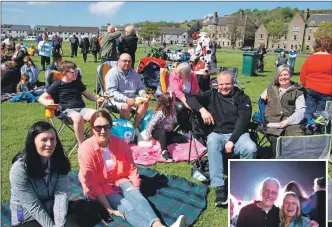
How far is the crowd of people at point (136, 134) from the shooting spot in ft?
8.11

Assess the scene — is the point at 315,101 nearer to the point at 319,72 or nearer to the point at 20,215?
the point at 319,72

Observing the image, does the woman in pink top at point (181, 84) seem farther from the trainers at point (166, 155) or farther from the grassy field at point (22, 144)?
the grassy field at point (22, 144)

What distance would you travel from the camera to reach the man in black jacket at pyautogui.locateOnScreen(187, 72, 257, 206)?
3.50 m

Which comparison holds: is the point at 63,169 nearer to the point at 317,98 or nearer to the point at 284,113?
the point at 284,113

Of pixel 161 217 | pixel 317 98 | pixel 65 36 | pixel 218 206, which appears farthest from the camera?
pixel 65 36

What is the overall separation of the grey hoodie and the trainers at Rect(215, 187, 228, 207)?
2.31 meters

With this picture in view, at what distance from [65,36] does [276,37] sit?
67.1m

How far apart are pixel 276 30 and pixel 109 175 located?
75454 mm

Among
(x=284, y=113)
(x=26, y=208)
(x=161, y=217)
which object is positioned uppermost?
(x=284, y=113)

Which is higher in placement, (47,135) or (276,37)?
(276,37)

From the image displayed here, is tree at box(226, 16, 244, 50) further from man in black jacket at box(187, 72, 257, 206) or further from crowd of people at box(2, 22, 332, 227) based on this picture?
man in black jacket at box(187, 72, 257, 206)

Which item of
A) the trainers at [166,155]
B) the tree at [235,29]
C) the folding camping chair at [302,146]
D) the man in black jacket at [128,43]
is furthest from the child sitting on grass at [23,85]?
the tree at [235,29]

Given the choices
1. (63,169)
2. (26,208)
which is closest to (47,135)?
(63,169)

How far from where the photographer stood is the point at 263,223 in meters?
2.35
